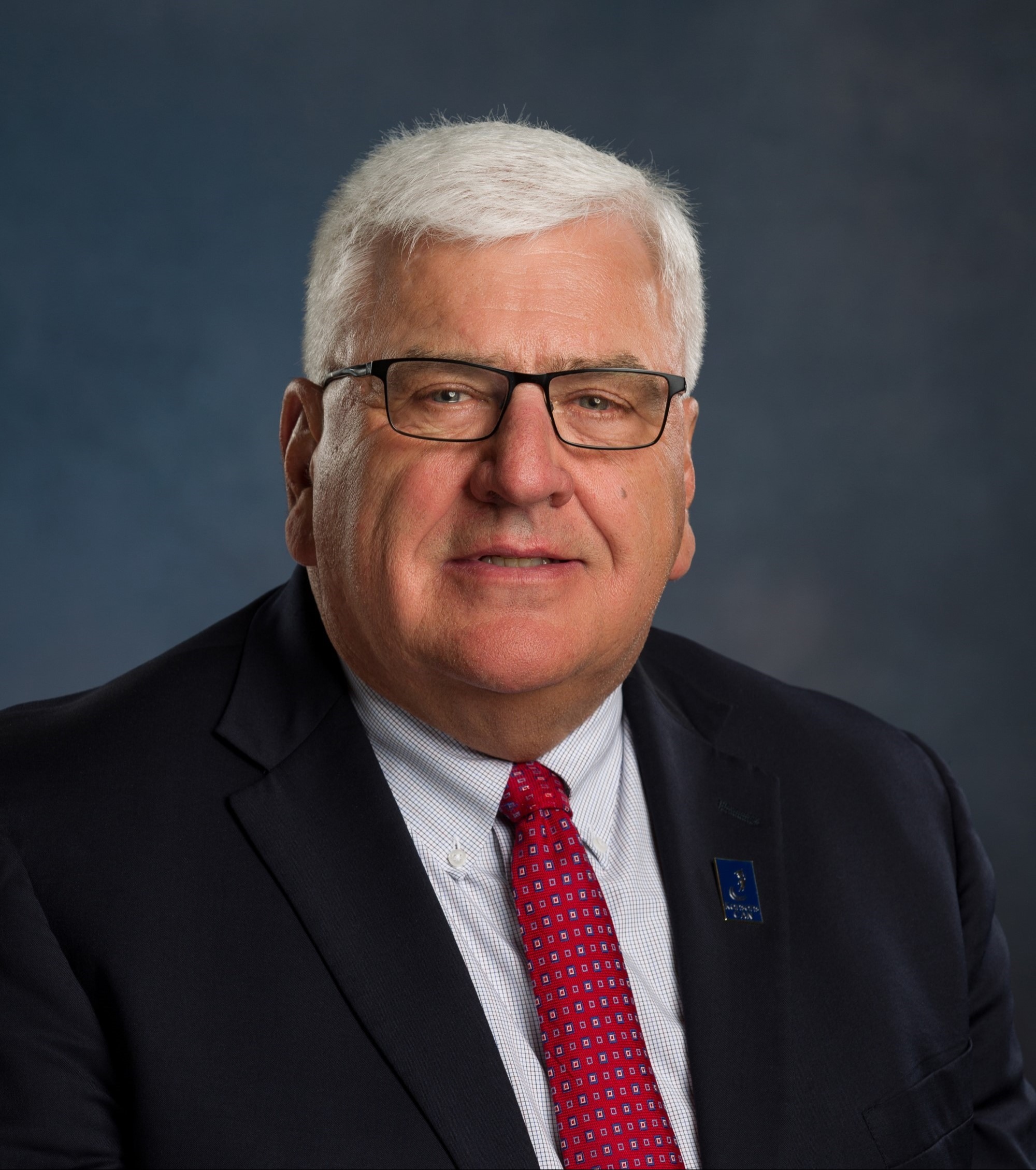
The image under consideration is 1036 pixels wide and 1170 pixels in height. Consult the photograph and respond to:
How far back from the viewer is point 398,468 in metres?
2.31

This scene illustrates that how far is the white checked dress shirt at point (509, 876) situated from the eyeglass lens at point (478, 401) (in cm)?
55

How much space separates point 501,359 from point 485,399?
0.24 feet

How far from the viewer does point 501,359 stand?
2271 millimetres

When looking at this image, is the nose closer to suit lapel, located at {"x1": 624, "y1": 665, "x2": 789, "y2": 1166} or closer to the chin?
the chin

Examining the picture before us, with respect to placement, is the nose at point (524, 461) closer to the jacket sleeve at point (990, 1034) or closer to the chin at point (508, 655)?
the chin at point (508, 655)

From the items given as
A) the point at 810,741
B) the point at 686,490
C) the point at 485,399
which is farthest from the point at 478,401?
the point at 810,741

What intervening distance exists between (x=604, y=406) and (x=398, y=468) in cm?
39

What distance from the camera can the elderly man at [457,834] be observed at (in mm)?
2117

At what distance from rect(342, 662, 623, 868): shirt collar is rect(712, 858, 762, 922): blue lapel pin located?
0.25 metres

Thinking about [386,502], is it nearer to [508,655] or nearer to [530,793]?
[508,655]

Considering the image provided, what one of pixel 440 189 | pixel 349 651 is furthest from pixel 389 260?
pixel 349 651

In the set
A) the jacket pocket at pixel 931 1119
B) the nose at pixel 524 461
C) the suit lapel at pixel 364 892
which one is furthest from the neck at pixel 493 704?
the jacket pocket at pixel 931 1119

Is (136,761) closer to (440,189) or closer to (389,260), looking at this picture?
(389,260)

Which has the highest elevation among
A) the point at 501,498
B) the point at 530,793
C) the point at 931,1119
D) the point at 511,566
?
the point at 501,498
